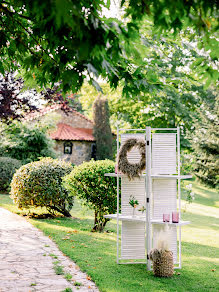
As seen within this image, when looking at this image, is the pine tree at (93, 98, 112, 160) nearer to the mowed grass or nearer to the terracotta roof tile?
the terracotta roof tile

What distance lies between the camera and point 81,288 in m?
4.69

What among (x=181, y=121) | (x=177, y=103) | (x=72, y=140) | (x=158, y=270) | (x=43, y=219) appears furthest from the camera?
(x=72, y=140)

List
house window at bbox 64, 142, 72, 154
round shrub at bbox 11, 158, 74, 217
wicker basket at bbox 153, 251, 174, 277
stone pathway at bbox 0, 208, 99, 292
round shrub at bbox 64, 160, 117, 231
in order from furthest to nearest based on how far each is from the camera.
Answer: house window at bbox 64, 142, 72, 154 → round shrub at bbox 11, 158, 74, 217 → round shrub at bbox 64, 160, 117, 231 → wicker basket at bbox 153, 251, 174, 277 → stone pathway at bbox 0, 208, 99, 292

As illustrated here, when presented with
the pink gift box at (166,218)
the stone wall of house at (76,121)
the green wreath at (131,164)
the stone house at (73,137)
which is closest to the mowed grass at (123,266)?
the pink gift box at (166,218)

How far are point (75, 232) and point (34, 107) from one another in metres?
6.36

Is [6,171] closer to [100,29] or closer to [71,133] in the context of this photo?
[71,133]

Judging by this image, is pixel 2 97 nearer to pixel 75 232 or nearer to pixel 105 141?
pixel 75 232

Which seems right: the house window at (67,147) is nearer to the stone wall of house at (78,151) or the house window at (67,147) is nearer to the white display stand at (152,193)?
the stone wall of house at (78,151)

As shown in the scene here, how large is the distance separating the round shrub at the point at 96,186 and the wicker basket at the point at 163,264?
309 cm

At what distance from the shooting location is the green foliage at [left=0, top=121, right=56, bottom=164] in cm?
1880

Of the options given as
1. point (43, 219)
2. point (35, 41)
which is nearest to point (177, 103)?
point (43, 219)

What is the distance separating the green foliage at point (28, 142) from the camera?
18797 millimetres

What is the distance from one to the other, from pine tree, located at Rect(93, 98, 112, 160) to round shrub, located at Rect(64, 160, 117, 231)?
1811cm

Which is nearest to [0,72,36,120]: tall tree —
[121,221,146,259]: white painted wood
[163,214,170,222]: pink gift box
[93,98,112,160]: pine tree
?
[121,221,146,259]: white painted wood
